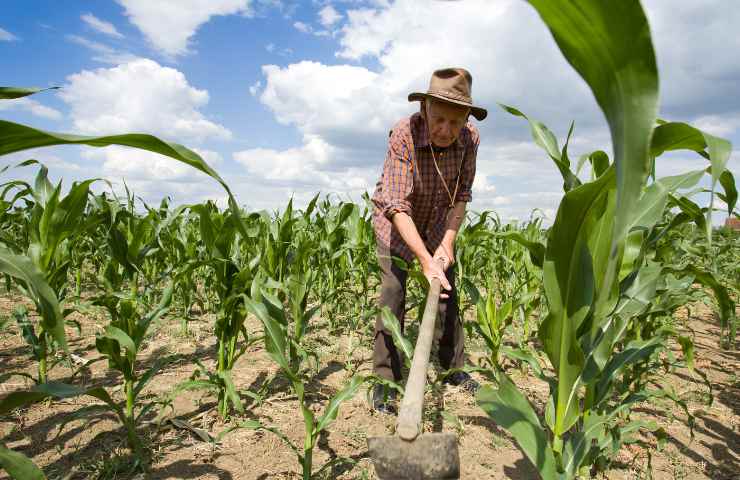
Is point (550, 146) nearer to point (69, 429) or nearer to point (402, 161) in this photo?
point (402, 161)

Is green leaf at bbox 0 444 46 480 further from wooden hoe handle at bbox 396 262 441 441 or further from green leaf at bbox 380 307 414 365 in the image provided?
green leaf at bbox 380 307 414 365

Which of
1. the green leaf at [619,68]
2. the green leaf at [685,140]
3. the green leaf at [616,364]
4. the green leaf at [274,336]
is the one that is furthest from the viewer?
the green leaf at [274,336]

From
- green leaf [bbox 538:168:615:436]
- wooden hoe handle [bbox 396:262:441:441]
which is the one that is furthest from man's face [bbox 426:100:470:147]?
wooden hoe handle [bbox 396:262:441:441]

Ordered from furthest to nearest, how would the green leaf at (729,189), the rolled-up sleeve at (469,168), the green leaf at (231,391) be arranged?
the rolled-up sleeve at (469,168)
the green leaf at (231,391)
the green leaf at (729,189)

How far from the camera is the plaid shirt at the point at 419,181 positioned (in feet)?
8.53

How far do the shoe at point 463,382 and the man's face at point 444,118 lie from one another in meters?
1.66

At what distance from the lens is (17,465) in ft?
3.67

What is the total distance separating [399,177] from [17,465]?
2050mm

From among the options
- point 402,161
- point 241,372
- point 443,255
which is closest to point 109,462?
point 241,372

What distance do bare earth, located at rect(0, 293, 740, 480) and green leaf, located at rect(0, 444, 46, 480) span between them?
2.59ft

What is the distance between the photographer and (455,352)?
3.06m


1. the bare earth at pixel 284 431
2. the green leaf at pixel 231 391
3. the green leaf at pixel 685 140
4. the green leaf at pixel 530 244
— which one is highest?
the green leaf at pixel 685 140

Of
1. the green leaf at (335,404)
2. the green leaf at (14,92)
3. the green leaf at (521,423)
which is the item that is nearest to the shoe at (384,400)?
the green leaf at (335,404)

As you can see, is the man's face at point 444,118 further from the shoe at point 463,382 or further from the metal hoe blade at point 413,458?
the metal hoe blade at point 413,458
